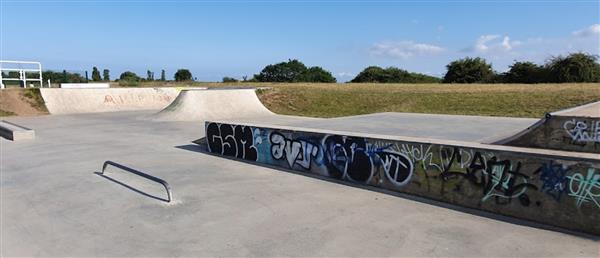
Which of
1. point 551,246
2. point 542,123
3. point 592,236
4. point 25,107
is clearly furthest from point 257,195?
point 25,107

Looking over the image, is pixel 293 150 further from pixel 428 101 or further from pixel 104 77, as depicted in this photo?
pixel 104 77

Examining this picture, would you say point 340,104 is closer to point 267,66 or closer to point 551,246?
point 551,246

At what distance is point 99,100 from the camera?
2731cm

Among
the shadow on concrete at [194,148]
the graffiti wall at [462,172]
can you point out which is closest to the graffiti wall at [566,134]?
the graffiti wall at [462,172]

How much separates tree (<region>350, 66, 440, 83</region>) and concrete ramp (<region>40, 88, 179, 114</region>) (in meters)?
52.4

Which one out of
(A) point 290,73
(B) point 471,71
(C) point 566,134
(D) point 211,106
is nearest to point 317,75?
(A) point 290,73

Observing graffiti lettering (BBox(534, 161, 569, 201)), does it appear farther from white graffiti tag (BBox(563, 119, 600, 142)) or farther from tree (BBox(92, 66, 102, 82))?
tree (BBox(92, 66, 102, 82))

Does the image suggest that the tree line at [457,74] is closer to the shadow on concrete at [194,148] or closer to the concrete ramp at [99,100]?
the concrete ramp at [99,100]

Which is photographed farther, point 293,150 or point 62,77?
point 62,77

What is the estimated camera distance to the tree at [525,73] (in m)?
51.9

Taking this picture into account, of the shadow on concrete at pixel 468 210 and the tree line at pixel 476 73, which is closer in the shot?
the shadow on concrete at pixel 468 210

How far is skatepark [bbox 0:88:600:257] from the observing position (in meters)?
4.55

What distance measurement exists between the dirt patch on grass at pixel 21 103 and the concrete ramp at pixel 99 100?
41 cm

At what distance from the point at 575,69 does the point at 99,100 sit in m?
50.5
